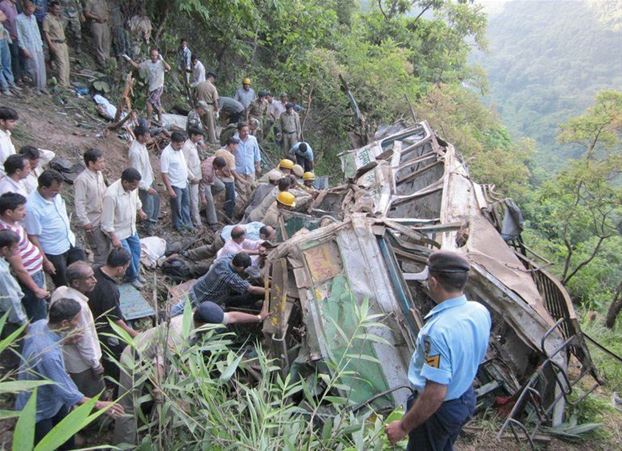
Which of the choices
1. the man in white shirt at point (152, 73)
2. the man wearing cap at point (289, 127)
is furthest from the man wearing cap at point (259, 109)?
the man in white shirt at point (152, 73)

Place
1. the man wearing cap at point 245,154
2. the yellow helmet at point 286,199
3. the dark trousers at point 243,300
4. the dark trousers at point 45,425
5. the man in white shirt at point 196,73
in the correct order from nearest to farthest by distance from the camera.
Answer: the dark trousers at point 45,425, the dark trousers at point 243,300, the yellow helmet at point 286,199, the man wearing cap at point 245,154, the man in white shirt at point 196,73

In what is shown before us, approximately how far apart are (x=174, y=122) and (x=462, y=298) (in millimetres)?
8199

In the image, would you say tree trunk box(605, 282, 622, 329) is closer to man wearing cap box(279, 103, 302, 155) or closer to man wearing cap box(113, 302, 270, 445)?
man wearing cap box(279, 103, 302, 155)

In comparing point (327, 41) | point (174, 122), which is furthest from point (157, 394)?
point (327, 41)

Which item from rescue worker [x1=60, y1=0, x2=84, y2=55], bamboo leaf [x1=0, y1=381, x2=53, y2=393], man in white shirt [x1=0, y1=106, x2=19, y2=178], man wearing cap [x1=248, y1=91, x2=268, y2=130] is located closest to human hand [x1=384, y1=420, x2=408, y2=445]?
bamboo leaf [x1=0, y1=381, x2=53, y2=393]

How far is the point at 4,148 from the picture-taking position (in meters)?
4.54

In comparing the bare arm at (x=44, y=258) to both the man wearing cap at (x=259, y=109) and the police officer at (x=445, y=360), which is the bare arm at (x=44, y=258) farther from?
the man wearing cap at (x=259, y=109)

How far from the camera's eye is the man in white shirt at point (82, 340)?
2903mm

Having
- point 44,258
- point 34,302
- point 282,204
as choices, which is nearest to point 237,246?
point 282,204

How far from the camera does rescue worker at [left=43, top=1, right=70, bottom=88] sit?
764cm

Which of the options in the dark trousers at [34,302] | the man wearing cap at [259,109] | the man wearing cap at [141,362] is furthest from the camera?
the man wearing cap at [259,109]

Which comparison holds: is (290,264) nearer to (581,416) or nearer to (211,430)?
(211,430)

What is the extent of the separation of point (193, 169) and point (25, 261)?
10.6 ft

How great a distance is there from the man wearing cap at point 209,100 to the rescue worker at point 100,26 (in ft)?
6.56
